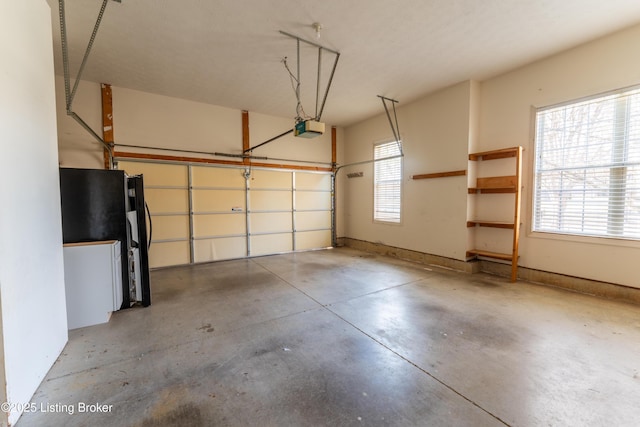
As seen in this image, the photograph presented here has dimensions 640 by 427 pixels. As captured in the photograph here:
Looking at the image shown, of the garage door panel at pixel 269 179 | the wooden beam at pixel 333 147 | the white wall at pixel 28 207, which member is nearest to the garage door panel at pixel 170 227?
the garage door panel at pixel 269 179

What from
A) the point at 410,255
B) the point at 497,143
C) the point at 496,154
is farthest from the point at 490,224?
the point at 410,255

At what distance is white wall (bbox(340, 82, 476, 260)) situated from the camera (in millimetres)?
4699

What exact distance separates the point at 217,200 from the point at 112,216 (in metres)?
2.74

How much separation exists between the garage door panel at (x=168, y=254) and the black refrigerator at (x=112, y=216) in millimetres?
2002

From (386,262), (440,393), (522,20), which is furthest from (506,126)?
(440,393)

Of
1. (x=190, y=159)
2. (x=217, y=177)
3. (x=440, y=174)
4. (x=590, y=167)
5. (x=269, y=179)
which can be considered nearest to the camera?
(x=590, y=167)

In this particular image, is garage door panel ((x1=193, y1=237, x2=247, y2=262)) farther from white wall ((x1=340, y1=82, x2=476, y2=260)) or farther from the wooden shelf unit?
the wooden shelf unit

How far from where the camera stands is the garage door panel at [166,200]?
16.6 feet

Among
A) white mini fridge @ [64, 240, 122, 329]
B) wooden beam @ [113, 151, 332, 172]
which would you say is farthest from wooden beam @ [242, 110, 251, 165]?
white mini fridge @ [64, 240, 122, 329]

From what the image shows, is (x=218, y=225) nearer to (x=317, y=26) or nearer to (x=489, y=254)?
(x=317, y=26)

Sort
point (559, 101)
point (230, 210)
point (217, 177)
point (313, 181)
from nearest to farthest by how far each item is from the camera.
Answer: point (559, 101)
point (217, 177)
point (230, 210)
point (313, 181)

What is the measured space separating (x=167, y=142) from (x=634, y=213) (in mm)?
7319

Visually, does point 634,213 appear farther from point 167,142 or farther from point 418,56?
point 167,142

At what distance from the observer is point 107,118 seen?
15.3ft
